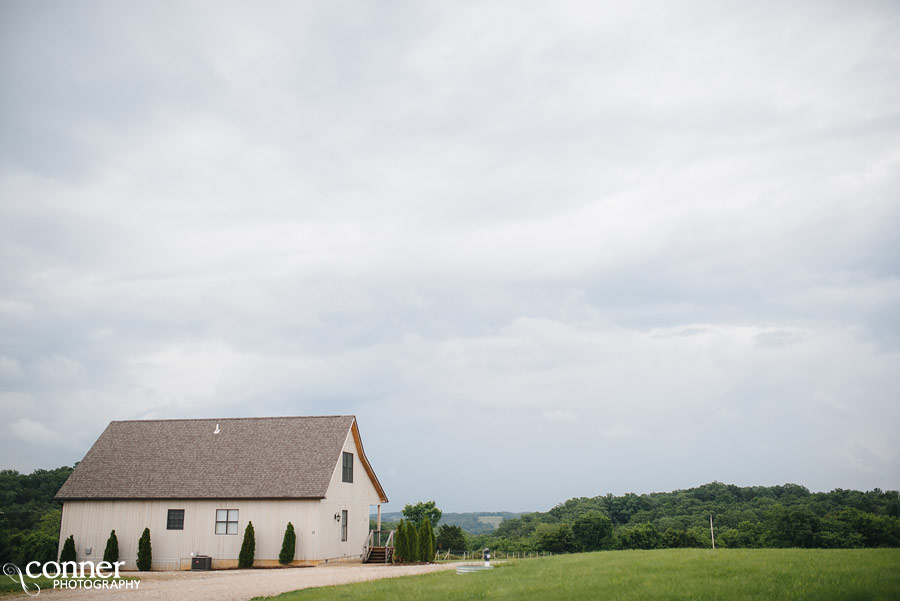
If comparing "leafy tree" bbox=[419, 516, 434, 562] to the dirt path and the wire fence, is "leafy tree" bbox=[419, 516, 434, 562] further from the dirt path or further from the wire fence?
the dirt path

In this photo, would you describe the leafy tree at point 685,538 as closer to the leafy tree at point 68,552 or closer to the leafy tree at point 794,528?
the leafy tree at point 794,528

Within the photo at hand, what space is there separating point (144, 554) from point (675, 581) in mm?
25387

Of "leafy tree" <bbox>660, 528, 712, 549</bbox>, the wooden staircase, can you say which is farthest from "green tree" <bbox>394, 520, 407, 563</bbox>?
"leafy tree" <bbox>660, 528, 712, 549</bbox>

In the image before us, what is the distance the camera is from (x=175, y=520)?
31562 millimetres

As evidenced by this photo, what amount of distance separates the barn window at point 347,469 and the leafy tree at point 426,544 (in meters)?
4.60

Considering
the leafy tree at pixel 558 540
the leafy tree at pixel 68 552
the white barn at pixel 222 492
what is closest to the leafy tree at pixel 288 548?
the white barn at pixel 222 492

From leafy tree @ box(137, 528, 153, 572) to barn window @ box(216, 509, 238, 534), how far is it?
313 cm

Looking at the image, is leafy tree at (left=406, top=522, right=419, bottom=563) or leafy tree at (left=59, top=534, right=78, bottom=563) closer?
leafy tree at (left=59, top=534, right=78, bottom=563)

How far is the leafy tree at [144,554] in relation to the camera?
30.5m

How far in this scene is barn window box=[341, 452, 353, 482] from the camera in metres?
34.2

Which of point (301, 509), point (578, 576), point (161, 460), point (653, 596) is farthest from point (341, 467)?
point (653, 596)

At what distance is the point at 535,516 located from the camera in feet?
302

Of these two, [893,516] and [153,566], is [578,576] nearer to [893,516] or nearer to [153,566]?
[153,566]

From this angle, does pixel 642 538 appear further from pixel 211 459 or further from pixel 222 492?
pixel 222 492
